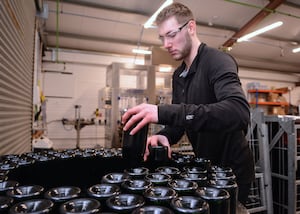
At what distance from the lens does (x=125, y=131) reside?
769mm

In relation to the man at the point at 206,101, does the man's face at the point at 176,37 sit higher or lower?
higher

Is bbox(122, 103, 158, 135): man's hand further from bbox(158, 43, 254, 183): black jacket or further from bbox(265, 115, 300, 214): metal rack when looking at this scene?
bbox(265, 115, 300, 214): metal rack

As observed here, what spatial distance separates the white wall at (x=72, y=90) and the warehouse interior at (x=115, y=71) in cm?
3

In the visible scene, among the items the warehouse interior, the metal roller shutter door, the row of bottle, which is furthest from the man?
the metal roller shutter door

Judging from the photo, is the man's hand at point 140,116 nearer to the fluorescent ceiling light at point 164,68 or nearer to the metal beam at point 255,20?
the fluorescent ceiling light at point 164,68

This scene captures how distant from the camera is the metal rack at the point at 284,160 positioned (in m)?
2.23

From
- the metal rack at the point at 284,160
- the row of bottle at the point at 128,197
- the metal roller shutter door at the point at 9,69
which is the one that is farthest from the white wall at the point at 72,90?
the row of bottle at the point at 128,197

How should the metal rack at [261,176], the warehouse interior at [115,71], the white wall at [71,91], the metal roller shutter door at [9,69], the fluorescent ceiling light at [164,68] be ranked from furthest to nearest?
the white wall at [71,91]
the fluorescent ceiling light at [164,68]
the metal rack at [261,176]
the warehouse interior at [115,71]
the metal roller shutter door at [9,69]

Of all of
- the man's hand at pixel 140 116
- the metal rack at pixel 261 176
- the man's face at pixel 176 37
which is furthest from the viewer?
the metal rack at pixel 261 176

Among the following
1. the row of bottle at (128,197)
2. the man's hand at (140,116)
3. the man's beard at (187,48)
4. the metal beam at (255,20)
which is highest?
the metal beam at (255,20)

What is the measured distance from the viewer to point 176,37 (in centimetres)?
122

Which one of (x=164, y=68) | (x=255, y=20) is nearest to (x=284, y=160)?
(x=164, y=68)

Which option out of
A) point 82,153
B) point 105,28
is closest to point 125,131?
point 82,153

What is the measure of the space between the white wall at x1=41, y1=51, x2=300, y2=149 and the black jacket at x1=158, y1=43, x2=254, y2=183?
6210mm
